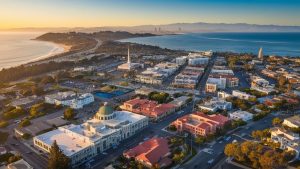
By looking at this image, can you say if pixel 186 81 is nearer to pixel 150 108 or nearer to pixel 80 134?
pixel 150 108

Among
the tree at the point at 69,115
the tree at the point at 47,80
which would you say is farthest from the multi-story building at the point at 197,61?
the tree at the point at 69,115

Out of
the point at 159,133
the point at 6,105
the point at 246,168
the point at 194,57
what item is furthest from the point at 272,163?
the point at 194,57

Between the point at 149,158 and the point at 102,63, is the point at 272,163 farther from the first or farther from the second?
the point at 102,63

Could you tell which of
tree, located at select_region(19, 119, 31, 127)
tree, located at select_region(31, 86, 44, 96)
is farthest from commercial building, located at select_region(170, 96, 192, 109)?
tree, located at select_region(31, 86, 44, 96)

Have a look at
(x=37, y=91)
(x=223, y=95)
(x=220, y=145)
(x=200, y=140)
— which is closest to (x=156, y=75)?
(x=223, y=95)

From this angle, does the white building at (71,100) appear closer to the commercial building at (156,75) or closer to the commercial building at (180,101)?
the commercial building at (180,101)

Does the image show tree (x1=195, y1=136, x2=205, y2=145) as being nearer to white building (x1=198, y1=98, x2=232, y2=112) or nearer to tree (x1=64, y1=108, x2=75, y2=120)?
white building (x1=198, y1=98, x2=232, y2=112)
